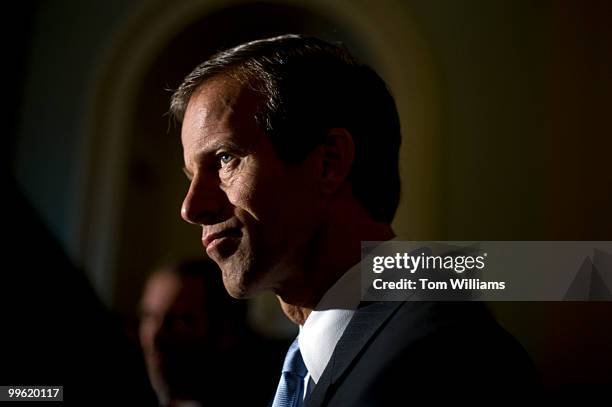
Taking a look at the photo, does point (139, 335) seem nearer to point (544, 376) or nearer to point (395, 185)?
point (395, 185)

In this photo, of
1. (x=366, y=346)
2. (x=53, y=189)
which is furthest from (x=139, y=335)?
(x=366, y=346)

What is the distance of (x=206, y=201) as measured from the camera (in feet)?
2.69

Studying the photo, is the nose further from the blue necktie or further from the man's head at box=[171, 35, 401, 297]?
the blue necktie

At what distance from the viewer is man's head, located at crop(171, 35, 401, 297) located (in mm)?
811

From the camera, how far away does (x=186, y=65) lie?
1.16m

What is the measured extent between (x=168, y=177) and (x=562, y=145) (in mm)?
673

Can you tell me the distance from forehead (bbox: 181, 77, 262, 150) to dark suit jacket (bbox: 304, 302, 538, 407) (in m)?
0.28

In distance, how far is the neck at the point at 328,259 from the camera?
0.80 meters

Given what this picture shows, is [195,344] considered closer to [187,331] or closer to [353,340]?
[187,331]

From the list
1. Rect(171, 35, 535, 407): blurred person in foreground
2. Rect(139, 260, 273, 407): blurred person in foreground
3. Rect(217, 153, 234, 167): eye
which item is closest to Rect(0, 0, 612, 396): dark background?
Rect(139, 260, 273, 407): blurred person in foreground

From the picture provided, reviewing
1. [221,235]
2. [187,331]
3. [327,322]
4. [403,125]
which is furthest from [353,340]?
[403,125]

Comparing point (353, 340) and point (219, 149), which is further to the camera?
point (219, 149)

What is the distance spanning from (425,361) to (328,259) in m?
0.22

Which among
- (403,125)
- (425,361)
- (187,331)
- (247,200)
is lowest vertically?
(425,361)
